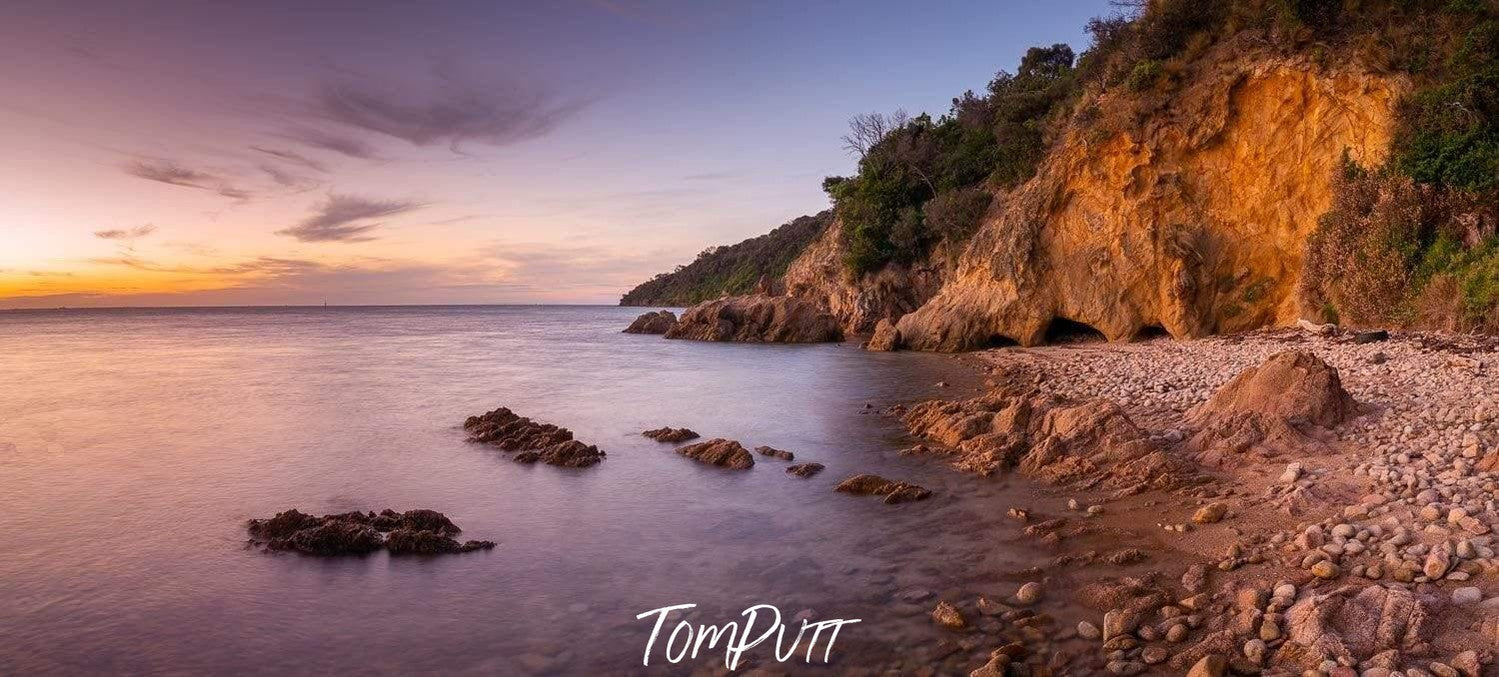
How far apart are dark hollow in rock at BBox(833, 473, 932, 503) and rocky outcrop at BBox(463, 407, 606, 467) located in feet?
14.1

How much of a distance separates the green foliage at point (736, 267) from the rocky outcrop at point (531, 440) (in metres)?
50.8

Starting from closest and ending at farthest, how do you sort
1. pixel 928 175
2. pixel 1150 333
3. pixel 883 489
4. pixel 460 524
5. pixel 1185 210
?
pixel 460 524 → pixel 883 489 → pixel 1185 210 → pixel 1150 333 → pixel 928 175

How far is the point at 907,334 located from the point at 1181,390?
56.4 ft

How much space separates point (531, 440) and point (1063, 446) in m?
8.41

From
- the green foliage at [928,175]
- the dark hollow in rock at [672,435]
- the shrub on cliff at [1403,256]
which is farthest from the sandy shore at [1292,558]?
the green foliage at [928,175]

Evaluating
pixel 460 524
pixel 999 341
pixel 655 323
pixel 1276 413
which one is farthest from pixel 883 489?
pixel 655 323

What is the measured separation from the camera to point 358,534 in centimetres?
859

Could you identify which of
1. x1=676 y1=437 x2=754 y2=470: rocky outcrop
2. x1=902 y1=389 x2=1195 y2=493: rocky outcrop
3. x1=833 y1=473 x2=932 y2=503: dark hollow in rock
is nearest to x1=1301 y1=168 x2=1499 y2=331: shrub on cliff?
x1=902 y1=389 x2=1195 y2=493: rocky outcrop

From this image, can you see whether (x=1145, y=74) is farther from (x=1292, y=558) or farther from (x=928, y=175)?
(x=1292, y=558)

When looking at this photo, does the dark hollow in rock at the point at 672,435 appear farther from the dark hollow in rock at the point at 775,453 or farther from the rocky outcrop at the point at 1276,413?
the rocky outcrop at the point at 1276,413

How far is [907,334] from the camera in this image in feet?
101

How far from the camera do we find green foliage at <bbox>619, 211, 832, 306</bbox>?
88062 mm

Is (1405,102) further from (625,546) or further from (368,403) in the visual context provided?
(368,403)

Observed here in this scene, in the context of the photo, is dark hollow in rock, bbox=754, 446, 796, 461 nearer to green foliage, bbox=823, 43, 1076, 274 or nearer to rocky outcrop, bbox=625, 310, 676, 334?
green foliage, bbox=823, 43, 1076, 274
